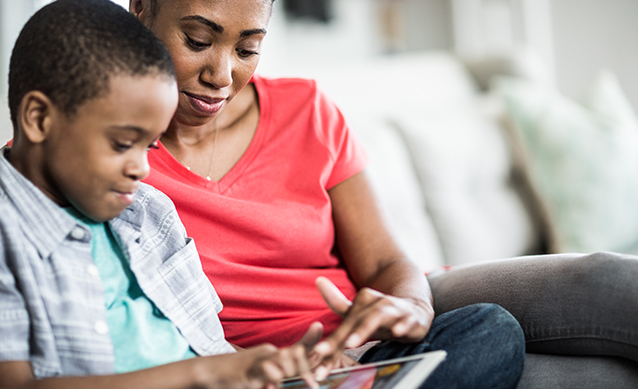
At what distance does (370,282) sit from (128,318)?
1.55 feet

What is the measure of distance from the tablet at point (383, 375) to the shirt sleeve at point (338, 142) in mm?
464

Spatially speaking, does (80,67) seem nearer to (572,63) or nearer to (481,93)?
(481,93)

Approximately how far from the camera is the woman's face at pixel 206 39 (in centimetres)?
92

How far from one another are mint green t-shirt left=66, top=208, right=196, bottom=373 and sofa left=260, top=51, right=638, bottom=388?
96 cm

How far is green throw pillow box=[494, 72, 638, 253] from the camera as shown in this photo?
1.90m

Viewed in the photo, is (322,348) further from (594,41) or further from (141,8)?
(594,41)

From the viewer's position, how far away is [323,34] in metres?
4.59

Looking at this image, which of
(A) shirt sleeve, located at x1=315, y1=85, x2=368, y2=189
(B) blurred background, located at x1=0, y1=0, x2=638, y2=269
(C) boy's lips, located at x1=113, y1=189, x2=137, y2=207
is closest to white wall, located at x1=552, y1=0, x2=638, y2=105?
(B) blurred background, located at x1=0, y1=0, x2=638, y2=269

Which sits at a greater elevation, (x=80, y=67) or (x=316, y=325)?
(x=80, y=67)

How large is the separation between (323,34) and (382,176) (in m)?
3.10

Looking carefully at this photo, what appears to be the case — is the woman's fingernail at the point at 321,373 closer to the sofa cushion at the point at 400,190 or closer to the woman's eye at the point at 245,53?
the woman's eye at the point at 245,53

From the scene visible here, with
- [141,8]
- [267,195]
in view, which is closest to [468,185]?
[267,195]

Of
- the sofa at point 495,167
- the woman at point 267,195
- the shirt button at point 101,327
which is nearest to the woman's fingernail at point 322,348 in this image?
the woman at point 267,195

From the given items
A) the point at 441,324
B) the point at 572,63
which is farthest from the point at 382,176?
the point at 572,63
